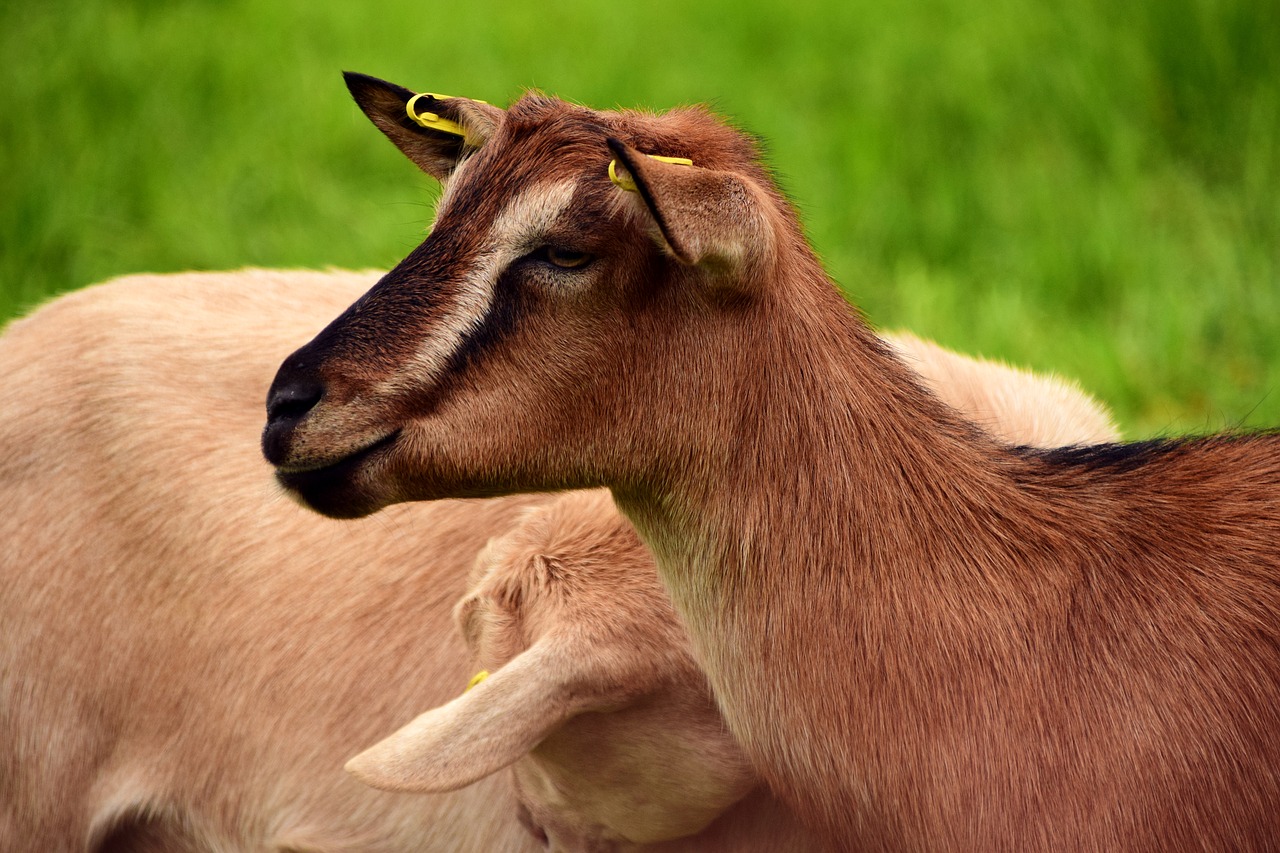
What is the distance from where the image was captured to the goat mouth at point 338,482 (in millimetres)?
2549

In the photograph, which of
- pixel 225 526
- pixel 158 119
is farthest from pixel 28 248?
pixel 225 526

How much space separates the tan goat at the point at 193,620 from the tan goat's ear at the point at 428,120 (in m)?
0.93

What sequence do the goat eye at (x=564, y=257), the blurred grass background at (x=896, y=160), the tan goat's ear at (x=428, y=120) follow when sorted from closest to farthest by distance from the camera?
the goat eye at (x=564, y=257), the tan goat's ear at (x=428, y=120), the blurred grass background at (x=896, y=160)

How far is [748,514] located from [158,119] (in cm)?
609

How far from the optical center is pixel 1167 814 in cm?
251

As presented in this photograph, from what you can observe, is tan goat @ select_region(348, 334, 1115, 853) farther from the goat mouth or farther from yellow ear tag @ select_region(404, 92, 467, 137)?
yellow ear tag @ select_region(404, 92, 467, 137)

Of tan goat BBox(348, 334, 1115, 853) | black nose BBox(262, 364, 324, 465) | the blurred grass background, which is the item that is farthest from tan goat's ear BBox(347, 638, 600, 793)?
the blurred grass background

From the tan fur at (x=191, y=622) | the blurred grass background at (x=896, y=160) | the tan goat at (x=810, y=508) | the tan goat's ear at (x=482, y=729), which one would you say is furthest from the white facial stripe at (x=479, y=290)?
the blurred grass background at (x=896, y=160)

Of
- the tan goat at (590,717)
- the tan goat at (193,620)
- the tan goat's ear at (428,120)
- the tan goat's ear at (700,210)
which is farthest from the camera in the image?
the tan goat at (193,620)

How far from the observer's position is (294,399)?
2.52 m

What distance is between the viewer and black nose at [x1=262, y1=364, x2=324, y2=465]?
251 cm

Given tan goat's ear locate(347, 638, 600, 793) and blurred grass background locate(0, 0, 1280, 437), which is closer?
tan goat's ear locate(347, 638, 600, 793)

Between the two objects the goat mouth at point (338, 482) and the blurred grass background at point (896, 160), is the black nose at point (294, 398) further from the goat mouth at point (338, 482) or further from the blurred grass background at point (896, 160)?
the blurred grass background at point (896, 160)

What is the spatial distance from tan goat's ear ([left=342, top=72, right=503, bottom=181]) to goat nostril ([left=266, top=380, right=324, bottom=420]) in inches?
24.6
